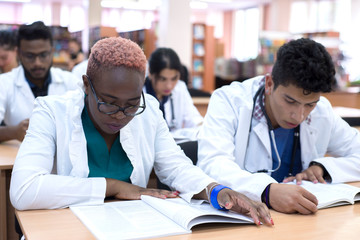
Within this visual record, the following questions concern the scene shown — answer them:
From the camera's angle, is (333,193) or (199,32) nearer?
(333,193)

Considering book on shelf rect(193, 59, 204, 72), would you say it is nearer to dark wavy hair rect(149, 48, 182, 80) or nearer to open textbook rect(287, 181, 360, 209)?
dark wavy hair rect(149, 48, 182, 80)

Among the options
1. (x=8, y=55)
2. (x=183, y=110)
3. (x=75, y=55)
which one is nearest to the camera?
(x=183, y=110)

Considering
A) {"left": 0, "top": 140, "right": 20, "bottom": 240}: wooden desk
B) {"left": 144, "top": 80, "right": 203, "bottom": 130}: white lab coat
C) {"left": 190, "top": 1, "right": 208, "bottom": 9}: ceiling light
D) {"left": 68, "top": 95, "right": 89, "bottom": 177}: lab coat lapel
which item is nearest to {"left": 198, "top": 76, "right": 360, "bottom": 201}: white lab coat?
{"left": 68, "top": 95, "right": 89, "bottom": 177}: lab coat lapel

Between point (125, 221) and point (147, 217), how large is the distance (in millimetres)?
70

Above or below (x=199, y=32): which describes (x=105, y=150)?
below

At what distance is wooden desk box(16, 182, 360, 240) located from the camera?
41.4 inches

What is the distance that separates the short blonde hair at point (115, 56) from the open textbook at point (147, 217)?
415mm

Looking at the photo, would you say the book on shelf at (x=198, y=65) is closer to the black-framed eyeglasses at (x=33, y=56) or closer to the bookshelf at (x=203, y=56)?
the bookshelf at (x=203, y=56)

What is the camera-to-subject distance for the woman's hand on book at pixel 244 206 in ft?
3.84

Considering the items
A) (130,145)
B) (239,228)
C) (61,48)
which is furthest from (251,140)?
(61,48)

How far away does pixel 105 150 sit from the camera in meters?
1.46

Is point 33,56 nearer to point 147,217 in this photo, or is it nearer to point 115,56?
point 115,56

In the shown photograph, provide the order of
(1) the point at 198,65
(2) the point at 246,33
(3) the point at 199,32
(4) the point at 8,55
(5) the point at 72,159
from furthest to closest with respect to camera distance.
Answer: (2) the point at 246,33, (1) the point at 198,65, (3) the point at 199,32, (4) the point at 8,55, (5) the point at 72,159

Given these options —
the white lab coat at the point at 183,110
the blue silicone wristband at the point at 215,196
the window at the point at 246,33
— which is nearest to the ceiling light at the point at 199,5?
the window at the point at 246,33
